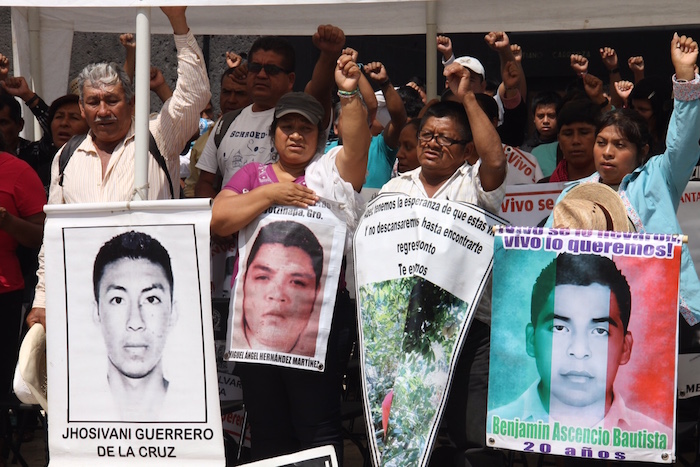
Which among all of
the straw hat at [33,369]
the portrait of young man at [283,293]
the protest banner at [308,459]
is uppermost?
the portrait of young man at [283,293]

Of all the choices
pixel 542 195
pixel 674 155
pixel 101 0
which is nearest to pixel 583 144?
pixel 542 195

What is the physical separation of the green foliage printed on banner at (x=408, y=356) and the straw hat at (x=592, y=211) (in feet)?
1.77

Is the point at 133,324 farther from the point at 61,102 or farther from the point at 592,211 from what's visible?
the point at 61,102

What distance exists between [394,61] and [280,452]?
6.83 meters

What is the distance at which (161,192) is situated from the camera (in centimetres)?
502

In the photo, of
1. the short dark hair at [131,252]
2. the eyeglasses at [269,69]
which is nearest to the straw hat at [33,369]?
the short dark hair at [131,252]

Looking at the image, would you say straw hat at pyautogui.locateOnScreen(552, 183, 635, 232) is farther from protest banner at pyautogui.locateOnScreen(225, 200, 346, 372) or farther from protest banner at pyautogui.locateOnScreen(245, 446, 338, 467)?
protest banner at pyautogui.locateOnScreen(245, 446, 338, 467)

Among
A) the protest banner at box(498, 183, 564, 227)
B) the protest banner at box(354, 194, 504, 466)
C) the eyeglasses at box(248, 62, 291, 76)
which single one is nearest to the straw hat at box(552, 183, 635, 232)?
the protest banner at box(354, 194, 504, 466)

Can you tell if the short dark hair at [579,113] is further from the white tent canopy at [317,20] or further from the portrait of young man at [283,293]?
the portrait of young man at [283,293]

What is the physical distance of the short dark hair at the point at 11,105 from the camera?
274 inches

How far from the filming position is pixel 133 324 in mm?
4707

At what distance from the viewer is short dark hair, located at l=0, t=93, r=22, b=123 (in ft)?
22.8

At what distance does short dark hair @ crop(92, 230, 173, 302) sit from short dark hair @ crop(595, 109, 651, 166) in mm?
1945

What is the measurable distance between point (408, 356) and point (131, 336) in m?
1.16
